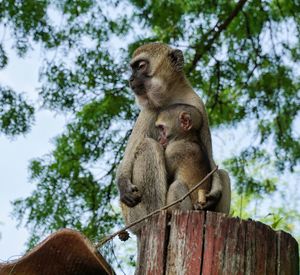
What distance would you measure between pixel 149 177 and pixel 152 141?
0.40m

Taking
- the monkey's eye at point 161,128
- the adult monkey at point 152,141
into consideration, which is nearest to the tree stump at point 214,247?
the adult monkey at point 152,141

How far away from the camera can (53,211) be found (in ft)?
47.5

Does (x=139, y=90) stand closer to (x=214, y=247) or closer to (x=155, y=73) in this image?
(x=155, y=73)

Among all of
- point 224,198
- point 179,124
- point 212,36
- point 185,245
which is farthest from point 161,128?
point 212,36

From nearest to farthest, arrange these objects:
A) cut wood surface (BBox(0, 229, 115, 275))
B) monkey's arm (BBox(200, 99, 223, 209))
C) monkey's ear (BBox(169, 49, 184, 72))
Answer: cut wood surface (BBox(0, 229, 115, 275)) < monkey's arm (BBox(200, 99, 223, 209)) < monkey's ear (BBox(169, 49, 184, 72))

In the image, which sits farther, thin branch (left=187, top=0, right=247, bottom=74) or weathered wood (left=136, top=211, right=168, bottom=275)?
thin branch (left=187, top=0, right=247, bottom=74)

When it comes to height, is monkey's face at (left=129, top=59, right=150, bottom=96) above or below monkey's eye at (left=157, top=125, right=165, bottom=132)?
above

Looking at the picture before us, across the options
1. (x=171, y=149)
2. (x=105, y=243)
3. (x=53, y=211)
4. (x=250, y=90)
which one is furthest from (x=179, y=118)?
(x=250, y=90)

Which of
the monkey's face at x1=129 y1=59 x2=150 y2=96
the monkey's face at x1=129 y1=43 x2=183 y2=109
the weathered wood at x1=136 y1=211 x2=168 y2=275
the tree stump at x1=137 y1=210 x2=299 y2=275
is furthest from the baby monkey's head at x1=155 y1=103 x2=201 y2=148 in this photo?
the tree stump at x1=137 y1=210 x2=299 y2=275

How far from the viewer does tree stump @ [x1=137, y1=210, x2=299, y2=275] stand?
6172 mm

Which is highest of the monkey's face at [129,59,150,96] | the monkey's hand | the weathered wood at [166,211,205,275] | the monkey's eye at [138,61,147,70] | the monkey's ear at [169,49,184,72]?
the monkey's ear at [169,49,184,72]

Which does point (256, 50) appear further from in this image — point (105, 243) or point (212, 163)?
point (105, 243)

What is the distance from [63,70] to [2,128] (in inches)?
56.5

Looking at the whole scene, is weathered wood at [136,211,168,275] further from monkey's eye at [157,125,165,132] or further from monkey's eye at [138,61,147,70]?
monkey's eye at [138,61,147,70]
